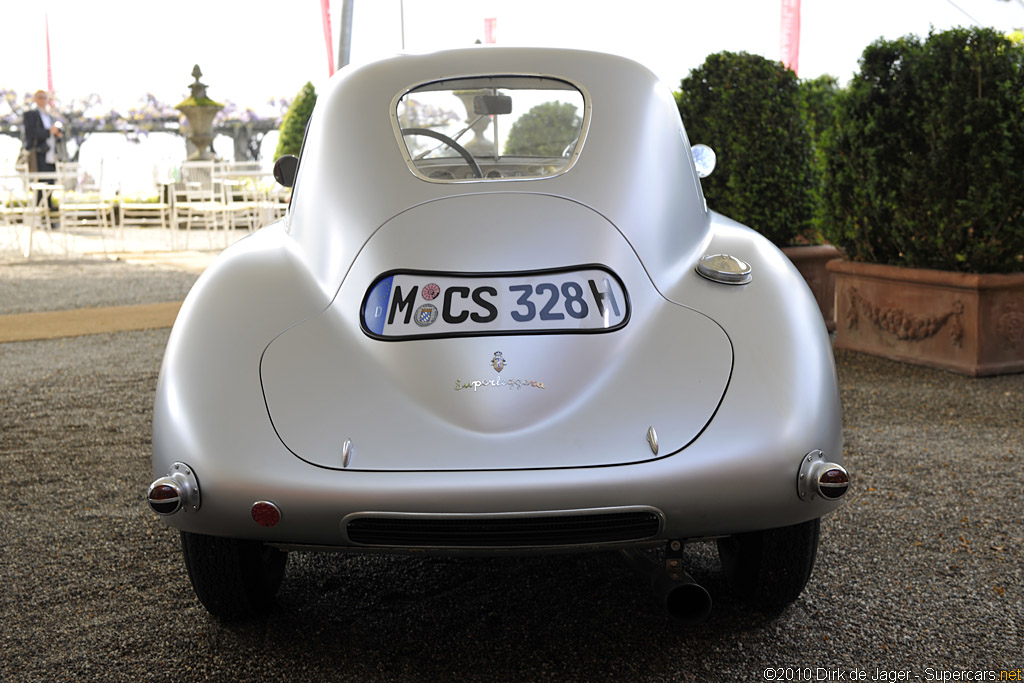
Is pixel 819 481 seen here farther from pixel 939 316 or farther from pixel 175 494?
pixel 939 316

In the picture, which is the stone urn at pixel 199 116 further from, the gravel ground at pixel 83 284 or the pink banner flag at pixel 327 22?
the gravel ground at pixel 83 284

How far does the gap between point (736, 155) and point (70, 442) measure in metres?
4.33

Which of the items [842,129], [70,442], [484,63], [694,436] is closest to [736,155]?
[842,129]

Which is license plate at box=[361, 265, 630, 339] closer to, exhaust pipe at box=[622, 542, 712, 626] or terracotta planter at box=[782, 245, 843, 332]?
exhaust pipe at box=[622, 542, 712, 626]

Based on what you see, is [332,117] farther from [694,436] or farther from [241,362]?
[694,436]

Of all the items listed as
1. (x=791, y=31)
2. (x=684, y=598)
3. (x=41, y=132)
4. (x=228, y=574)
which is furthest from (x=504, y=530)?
(x=41, y=132)

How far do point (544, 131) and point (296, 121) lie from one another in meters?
13.9

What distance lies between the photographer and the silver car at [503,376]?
190 cm

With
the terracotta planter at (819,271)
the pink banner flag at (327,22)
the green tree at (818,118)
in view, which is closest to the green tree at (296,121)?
the pink banner flag at (327,22)

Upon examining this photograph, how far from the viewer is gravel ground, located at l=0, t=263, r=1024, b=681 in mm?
2129

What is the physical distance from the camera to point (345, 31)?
12.3 metres

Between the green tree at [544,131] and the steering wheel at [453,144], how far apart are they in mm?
168

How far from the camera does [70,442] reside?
160 inches

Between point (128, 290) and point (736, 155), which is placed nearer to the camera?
point (736, 155)
